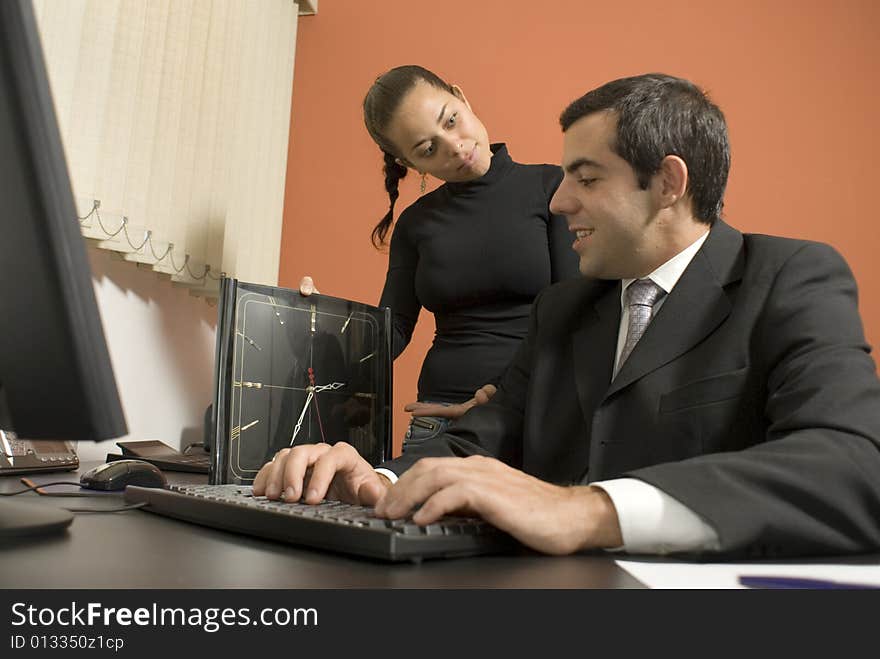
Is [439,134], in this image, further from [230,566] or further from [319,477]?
[230,566]

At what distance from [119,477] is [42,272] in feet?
1.82

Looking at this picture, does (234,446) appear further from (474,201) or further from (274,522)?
(474,201)

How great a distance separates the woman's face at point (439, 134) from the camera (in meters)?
1.74

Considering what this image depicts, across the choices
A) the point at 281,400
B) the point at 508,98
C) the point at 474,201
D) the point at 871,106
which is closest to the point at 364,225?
the point at 508,98

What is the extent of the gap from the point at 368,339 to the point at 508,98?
160cm

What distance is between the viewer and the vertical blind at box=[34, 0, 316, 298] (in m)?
1.56

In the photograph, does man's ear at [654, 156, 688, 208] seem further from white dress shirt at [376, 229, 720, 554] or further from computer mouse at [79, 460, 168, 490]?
computer mouse at [79, 460, 168, 490]

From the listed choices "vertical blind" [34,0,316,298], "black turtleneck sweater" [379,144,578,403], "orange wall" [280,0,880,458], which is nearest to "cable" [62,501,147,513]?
"vertical blind" [34,0,316,298]

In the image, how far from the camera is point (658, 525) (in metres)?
0.65

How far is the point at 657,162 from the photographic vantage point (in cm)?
117

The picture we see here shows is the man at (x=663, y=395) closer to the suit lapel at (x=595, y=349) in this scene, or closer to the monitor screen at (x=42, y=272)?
the suit lapel at (x=595, y=349)

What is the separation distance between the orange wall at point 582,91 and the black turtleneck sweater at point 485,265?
861mm

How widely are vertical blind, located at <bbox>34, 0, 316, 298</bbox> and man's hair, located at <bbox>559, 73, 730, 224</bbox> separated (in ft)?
3.13

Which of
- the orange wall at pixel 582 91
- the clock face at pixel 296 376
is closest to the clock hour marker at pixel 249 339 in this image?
the clock face at pixel 296 376
